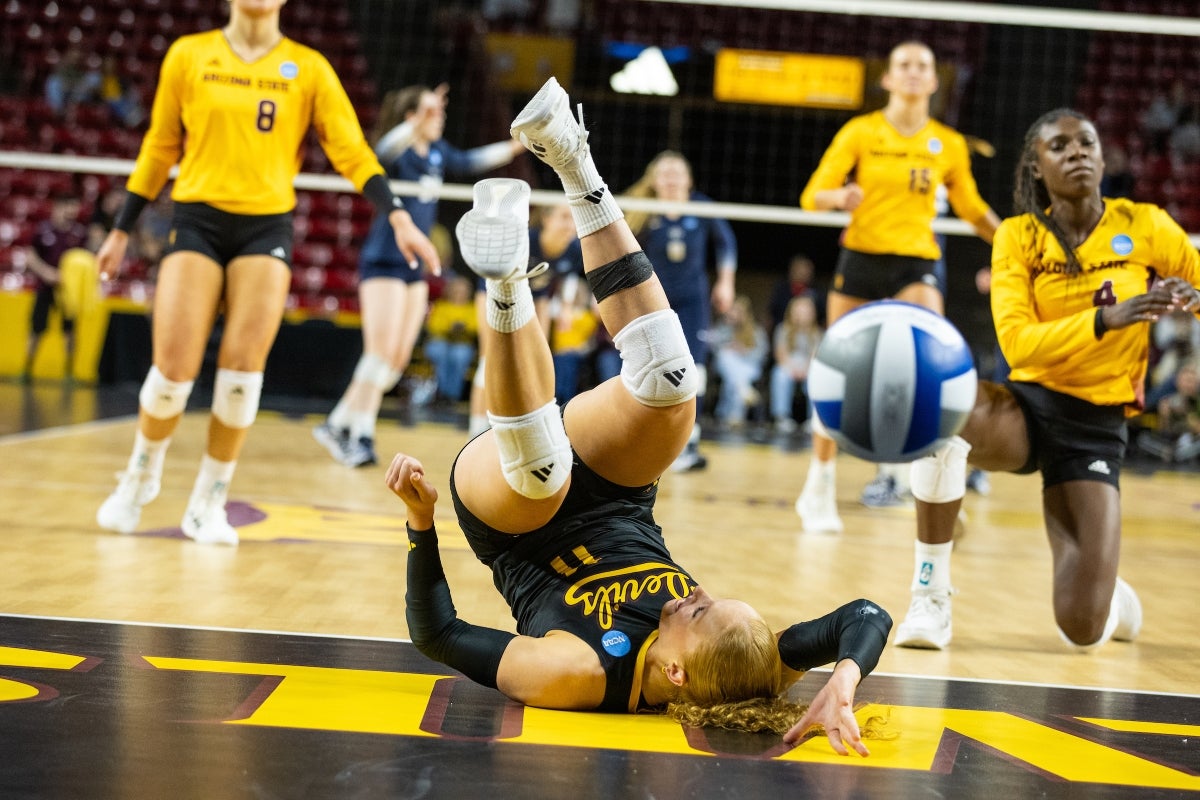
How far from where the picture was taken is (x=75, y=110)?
14438mm

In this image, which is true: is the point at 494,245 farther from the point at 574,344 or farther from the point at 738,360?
the point at 738,360

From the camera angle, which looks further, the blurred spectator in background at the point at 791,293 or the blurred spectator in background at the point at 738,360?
the blurred spectator in background at the point at 791,293

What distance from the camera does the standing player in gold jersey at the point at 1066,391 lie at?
364 cm

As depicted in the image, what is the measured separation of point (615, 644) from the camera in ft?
8.53

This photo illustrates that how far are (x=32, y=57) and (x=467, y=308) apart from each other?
21.8 feet

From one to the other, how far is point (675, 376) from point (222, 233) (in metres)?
2.23

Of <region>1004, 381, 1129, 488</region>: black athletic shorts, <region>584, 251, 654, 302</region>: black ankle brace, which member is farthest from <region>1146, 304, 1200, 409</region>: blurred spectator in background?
<region>584, 251, 654, 302</region>: black ankle brace

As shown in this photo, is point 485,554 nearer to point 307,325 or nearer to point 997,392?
point 997,392

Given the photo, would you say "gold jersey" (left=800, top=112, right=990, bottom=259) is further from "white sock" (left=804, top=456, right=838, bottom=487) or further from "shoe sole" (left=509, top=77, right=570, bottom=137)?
"shoe sole" (left=509, top=77, right=570, bottom=137)

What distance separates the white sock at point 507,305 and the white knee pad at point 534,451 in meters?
0.18

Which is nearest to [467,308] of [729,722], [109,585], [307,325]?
[307,325]

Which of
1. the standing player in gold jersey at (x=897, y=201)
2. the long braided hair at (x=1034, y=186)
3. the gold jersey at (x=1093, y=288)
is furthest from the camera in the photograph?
the standing player in gold jersey at (x=897, y=201)

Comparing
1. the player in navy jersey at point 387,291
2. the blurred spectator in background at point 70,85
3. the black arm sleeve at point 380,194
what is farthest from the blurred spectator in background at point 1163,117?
the black arm sleeve at point 380,194

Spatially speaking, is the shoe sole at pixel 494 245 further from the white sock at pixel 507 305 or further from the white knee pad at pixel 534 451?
the white knee pad at pixel 534 451
